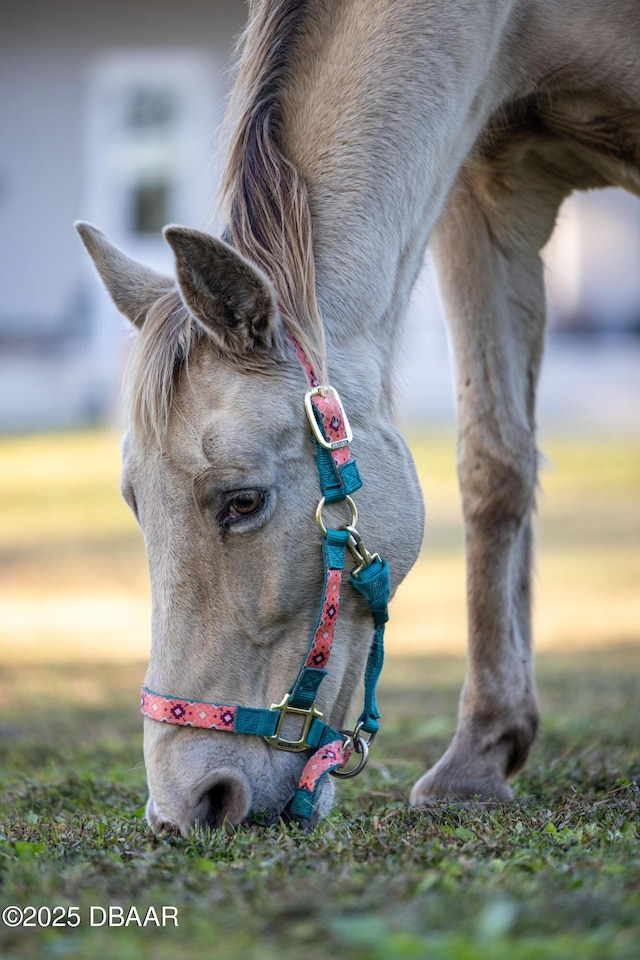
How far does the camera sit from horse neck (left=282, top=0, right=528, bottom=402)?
2881 mm

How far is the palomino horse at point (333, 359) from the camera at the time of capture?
2564mm

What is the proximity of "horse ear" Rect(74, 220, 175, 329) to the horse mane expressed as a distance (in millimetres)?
150

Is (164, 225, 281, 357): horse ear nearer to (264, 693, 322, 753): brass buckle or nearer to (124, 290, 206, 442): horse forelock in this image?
(124, 290, 206, 442): horse forelock

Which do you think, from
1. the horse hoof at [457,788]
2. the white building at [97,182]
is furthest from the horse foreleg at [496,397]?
the white building at [97,182]

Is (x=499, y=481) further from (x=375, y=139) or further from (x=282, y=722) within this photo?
(x=282, y=722)

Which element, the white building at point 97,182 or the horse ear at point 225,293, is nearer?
the horse ear at point 225,293

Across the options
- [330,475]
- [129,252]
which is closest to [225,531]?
[330,475]

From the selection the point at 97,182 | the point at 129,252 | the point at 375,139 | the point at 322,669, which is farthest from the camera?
the point at 97,182

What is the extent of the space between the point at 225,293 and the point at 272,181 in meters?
0.43

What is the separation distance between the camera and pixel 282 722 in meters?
2.57

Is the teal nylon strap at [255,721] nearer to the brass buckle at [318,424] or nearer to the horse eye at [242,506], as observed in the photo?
the horse eye at [242,506]

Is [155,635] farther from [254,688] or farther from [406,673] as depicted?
[406,673]

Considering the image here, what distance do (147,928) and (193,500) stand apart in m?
0.99

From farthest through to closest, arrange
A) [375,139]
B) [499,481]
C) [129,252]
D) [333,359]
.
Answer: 1. [129,252]
2. [499,481]
3. [375,139]
4. [333,359]
